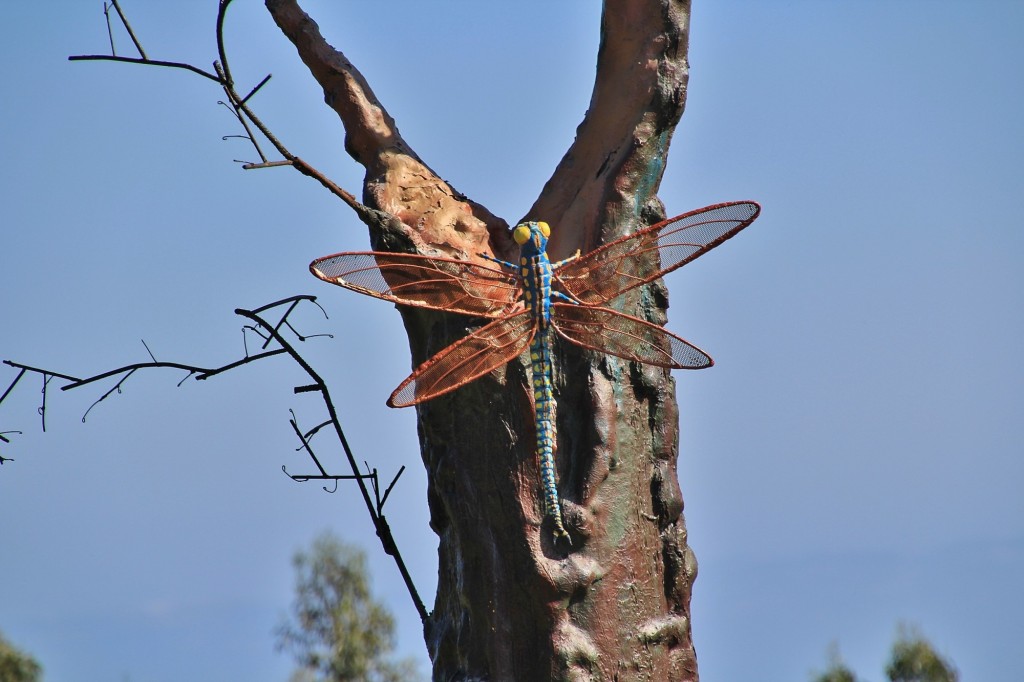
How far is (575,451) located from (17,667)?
30.2 ft

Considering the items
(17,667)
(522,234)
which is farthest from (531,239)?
(17,667)

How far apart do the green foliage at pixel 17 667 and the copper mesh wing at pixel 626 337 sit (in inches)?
368

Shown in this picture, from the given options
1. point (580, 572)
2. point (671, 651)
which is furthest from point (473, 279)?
point (671, 651)

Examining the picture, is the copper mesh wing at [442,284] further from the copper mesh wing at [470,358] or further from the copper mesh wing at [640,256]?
the copper mesh wing at [640,256]

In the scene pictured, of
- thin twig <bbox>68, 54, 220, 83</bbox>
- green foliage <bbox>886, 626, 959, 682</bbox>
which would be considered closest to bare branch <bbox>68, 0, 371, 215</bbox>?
thin twig <bbox>68, 54, 220, 83</bbox>

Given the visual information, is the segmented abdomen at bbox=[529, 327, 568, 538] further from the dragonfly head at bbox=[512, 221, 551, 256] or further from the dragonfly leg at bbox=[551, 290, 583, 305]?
the dragonfly head at bbox=[512, 221, 551, 256]

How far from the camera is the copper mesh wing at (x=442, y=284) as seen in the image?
18.8 feet

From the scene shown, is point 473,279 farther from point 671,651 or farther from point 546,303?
point 671,651

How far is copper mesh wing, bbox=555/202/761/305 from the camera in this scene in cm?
578

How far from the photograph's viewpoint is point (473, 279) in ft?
19.4

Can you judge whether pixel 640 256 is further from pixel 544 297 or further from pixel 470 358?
pixel 470 358

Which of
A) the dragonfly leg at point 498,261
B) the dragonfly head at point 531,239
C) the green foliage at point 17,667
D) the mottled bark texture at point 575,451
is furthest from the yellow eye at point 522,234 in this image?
the green foliage at point 17,667

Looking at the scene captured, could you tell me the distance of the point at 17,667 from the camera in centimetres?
1314

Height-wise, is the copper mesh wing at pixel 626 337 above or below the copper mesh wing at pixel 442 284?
below
